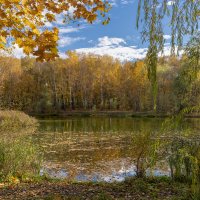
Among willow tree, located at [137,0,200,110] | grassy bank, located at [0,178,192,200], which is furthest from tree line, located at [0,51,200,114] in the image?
willow tree, located at [137,0,200,110]

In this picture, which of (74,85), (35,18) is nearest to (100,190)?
(35,18)

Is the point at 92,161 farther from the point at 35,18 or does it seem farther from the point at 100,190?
the point at 35,18

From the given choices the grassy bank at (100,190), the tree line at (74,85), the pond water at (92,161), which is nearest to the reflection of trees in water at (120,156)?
the pond water at (92,161)

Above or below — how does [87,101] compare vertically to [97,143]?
above

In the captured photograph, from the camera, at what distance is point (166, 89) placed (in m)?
44.6

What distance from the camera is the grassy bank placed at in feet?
18.9

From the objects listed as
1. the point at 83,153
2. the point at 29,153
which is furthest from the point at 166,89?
the point at 29,153

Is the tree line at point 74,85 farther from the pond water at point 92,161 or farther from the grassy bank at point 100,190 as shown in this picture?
the grassy bank at point 100,190

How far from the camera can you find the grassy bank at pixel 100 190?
577 cm

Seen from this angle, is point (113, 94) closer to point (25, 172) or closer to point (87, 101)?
point (87, 101)

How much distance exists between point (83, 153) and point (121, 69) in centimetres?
4189

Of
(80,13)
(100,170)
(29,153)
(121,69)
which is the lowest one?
(100,170)

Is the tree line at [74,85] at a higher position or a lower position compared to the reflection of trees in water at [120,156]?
higher

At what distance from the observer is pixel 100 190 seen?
640 centimetres
